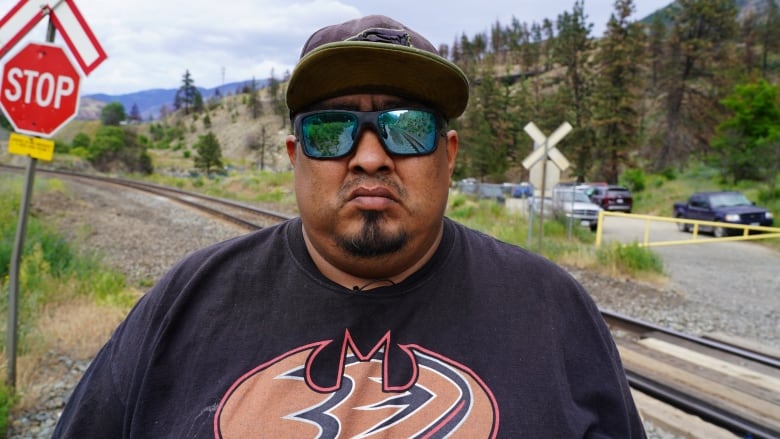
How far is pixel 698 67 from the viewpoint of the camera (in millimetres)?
42250

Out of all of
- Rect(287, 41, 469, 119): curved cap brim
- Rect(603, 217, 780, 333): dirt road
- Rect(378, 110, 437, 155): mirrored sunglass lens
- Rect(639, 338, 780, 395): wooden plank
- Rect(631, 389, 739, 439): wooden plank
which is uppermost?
Rect(287, 41, 469, 119): curved cap brim

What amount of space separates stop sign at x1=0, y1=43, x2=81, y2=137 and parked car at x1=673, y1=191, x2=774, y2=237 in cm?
1947

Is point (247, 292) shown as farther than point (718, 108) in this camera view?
No

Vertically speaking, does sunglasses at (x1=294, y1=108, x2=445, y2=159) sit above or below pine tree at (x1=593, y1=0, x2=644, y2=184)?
below

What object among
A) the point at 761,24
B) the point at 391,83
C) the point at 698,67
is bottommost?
the point at 391,83

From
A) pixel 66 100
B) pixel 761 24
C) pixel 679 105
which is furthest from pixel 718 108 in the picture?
pixel 66 100

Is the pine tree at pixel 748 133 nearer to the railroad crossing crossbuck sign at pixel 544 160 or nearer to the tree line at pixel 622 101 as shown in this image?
the tree line at pixel 622 101

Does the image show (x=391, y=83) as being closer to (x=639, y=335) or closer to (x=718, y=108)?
(x=639, y=335)

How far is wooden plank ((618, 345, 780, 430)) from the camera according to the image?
3.89 m

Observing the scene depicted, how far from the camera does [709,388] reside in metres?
4.35

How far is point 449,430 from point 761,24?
7964cm

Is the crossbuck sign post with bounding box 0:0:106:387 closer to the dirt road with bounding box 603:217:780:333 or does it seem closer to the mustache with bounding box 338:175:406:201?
the mustache with bounding box 338:175:406:201

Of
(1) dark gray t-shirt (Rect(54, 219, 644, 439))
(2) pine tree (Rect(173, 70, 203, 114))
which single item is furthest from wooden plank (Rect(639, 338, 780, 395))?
(2) pine tree (Rect(173, 70, 203, 114))

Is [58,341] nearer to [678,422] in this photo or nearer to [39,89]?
[39,89]
